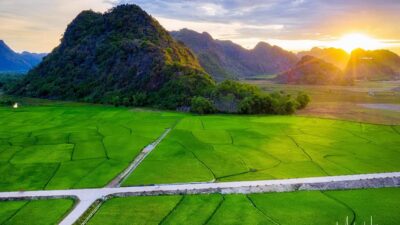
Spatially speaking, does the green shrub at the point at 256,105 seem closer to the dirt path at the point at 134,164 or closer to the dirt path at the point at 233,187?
the dirt path at the point at 134,164

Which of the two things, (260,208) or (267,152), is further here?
(267,152)

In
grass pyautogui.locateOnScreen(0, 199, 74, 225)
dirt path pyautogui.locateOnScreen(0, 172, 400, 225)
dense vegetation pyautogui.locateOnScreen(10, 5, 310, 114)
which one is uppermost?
dense vegetation pyautogui.locateOnScreen(10, 5, 310, 114)

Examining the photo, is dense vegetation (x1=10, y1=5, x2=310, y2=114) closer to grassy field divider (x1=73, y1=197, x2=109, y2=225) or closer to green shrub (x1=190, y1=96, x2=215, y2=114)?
green shrub (x1=190, y1=96, x2=215, y2=114)

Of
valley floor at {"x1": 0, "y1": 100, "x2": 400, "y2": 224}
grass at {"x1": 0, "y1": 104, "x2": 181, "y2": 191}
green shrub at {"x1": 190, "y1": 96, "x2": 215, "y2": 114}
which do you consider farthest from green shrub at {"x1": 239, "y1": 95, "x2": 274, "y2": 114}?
grass at {"x1": 0, "y1": 104, "x2": 181, "y2": 191}

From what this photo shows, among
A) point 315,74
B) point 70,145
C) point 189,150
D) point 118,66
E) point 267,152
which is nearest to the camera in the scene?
point 267,152

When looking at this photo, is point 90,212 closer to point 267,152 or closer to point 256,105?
point 267,152

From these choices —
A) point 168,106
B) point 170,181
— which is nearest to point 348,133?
point 170,181

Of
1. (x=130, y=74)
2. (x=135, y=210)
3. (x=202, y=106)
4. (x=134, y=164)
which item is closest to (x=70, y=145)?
(x=134, y=164)
